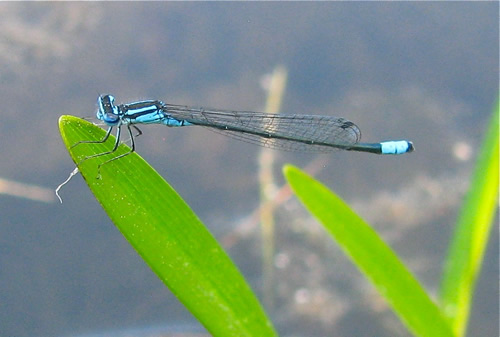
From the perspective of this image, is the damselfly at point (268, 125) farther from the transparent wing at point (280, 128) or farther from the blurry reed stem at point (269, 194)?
the blurry reed stem at point (269, 194)

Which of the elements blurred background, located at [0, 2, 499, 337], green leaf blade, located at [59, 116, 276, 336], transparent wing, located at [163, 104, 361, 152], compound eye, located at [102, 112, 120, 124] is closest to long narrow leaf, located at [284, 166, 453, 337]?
green leaf blade, located at [59, 116, 276, 336]

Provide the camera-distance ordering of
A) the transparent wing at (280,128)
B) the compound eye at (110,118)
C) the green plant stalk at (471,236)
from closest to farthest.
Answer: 1. the green plant stalk at (471,236)
2. the compound eye at (110,118)
3. the transparent wing at (280,128)

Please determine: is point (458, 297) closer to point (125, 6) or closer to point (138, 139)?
point (138, 139)

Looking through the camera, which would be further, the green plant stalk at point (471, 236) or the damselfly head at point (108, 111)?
the damselfly head at point (108, 111)

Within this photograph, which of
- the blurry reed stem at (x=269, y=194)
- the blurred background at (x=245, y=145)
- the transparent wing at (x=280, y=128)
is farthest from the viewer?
the blurry reed stem at (x=269, y=194)

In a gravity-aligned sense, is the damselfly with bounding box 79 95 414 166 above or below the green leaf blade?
above

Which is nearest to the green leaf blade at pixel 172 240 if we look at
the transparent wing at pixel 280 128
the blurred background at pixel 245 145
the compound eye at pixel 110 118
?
the compound eye at pixel 110 118

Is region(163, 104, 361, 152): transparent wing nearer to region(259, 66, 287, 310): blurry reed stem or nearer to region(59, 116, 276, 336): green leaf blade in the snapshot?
region(259, 66, 287, 310): blurry reed stem

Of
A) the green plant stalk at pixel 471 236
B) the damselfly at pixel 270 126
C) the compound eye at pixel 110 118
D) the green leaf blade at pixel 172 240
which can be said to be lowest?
the green leaf blade at pixel 172 240
